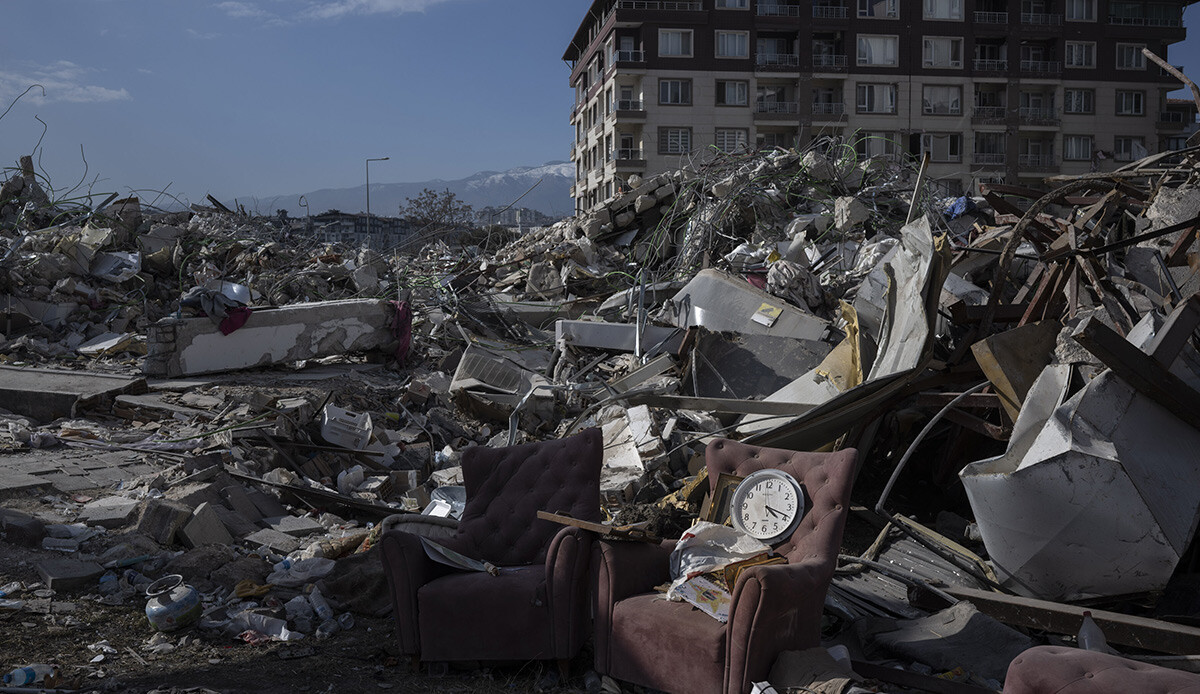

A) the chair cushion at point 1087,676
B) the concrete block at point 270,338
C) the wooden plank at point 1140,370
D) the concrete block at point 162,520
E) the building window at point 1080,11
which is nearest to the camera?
the chair cushion at point 1087,676

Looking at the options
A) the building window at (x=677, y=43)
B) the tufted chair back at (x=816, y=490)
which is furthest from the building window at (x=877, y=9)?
the tufted chair back at (x=816, y=490)

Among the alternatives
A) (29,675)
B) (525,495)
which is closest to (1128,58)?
(525,495)

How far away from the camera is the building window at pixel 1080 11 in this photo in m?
38.0

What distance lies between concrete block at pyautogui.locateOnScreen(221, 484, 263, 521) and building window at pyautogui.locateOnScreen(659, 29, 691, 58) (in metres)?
32.8

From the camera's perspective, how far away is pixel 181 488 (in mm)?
5840

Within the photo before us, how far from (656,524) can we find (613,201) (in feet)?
30.6

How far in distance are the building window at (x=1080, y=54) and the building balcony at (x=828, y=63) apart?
402 inches

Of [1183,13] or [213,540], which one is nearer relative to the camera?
[213,540]

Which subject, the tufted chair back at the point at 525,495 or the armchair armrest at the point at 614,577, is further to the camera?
the tufted chair back at the point at 525,495

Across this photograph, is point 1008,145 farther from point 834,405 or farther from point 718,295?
point 834,405

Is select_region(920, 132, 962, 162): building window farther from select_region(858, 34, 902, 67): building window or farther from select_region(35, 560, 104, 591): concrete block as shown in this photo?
select_region(35, 560, 104, 591): concrete block

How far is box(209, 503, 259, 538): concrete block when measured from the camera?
5613 millimetres

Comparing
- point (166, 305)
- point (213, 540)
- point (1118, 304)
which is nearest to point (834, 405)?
point (1118, 304)

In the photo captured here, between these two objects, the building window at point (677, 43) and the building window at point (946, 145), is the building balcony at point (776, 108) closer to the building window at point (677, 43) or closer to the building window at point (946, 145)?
the building window at point (677, 43)
